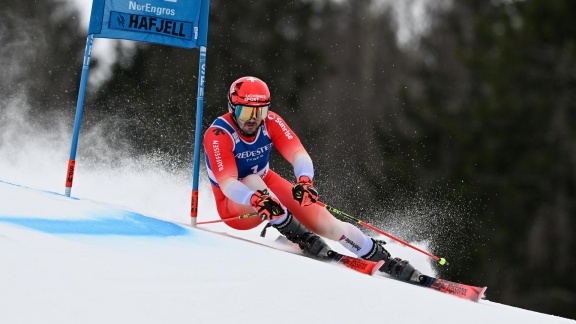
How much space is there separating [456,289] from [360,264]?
63 centimetres

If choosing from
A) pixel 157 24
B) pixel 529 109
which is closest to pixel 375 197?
pixel 529 109

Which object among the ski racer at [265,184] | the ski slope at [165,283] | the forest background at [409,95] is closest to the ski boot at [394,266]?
the ski racer at [265,184]

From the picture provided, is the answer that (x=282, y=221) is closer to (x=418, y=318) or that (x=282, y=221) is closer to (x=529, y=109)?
(x=418, y=318)

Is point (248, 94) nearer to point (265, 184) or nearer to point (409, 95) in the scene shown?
point (265, 184)

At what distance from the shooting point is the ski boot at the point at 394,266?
559 cm

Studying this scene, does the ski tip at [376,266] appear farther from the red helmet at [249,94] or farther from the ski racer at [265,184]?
the red helmet at [249,94]

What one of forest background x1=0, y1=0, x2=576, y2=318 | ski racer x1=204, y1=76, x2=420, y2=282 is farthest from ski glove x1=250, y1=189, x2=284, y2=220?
forest background x1=0, y1=0, x2=576, y2=318

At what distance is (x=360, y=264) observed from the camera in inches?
211

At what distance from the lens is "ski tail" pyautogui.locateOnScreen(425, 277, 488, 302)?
201 inches

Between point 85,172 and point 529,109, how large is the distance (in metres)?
14.2

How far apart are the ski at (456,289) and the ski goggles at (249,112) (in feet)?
5.24

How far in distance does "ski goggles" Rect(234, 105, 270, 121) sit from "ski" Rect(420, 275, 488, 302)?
1.60 m

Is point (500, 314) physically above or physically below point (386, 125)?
below

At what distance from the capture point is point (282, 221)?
5.59 m
